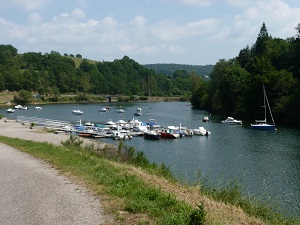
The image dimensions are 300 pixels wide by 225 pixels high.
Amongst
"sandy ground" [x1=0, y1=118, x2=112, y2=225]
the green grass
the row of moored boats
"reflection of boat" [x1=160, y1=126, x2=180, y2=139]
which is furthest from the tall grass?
"reflection of boat" [x1=160, y1=126, x2=180, y2=139]

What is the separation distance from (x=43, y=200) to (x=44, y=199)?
0.36 ft

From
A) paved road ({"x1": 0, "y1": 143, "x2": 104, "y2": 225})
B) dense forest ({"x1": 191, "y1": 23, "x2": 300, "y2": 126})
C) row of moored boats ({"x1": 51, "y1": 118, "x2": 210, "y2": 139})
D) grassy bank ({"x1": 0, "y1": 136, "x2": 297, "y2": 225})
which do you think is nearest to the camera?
grassy bank ({"x1": 0, "y1": 136, "x2": 297, "y2": 225})

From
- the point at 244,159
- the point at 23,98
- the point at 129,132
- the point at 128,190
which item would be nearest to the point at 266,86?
the point at 129,132

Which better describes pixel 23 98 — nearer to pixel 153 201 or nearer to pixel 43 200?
pixel 43 200

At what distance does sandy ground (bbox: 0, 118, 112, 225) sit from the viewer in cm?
903

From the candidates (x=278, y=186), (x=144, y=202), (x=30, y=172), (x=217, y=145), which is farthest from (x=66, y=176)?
(x=217, y=145)

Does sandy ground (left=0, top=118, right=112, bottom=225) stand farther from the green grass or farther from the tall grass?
the tall grass

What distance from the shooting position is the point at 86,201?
10.5 meters

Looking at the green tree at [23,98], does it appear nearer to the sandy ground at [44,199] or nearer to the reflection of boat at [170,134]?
the reflection of boat at [170,134]

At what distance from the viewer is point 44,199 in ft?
35.3

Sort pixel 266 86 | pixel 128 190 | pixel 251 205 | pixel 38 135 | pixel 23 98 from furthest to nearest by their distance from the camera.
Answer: pixel 23 98, pixel 266 86, pixel 38 135, pixel 251 205, pixel 128 190

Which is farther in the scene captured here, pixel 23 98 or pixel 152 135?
pixel 23 98

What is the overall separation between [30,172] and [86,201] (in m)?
5.39

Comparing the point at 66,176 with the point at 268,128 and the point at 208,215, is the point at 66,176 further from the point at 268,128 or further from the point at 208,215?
the point at 268,128
